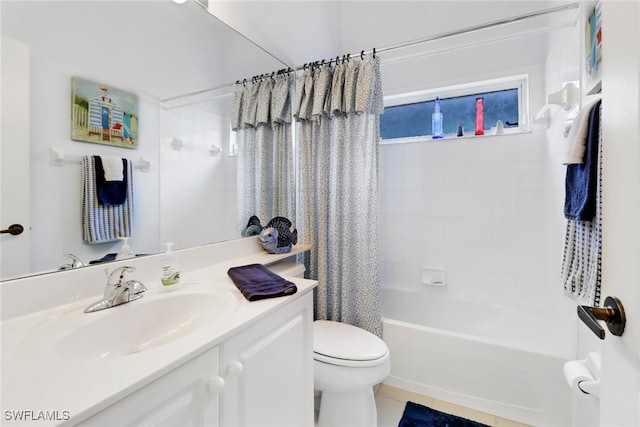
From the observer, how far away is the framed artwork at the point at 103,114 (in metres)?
0.93

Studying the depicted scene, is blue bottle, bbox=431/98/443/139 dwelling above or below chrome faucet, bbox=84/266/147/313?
above

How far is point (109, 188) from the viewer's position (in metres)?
1.02

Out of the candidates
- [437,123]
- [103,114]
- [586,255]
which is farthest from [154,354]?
[437,123]

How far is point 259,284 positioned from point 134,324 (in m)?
0.39

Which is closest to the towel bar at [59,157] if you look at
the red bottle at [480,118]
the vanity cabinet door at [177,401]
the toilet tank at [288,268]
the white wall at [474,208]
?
the vanity cabinet door at [177,401]

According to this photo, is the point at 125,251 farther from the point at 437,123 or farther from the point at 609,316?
the point at 437,123

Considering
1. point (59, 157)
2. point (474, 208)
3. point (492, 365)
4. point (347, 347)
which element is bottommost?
point (492, 365)

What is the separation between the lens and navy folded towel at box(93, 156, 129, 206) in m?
0.98

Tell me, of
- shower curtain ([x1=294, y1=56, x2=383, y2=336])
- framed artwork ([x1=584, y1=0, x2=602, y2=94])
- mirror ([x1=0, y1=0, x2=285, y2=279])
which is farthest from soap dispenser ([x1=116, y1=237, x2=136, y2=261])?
framed artwork ([x1=584, y1=0, x2=602, y2=94])

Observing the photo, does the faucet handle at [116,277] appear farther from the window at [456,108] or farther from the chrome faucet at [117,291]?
the window at [456,108]

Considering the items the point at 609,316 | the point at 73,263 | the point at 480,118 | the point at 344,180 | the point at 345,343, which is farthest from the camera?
the point at 480,118

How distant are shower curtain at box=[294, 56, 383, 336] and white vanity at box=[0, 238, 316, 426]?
0.70 meters

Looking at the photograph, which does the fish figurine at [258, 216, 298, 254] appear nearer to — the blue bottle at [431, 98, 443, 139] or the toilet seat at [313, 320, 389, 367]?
the toilet seat at [313, 320, 389, 367]

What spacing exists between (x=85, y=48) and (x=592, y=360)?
2081mm
